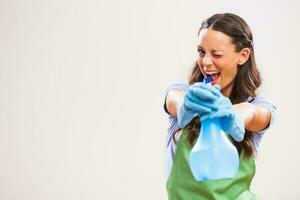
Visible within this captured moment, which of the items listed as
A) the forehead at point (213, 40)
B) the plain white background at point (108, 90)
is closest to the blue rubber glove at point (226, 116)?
the forehead at point (213, 40)

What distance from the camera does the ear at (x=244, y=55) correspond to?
150cm

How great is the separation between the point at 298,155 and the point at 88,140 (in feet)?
3.53

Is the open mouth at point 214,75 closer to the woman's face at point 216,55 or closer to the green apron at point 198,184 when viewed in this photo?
the woman's face at point 216,55

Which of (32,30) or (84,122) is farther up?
(32,30)

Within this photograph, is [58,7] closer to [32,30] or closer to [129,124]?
[32,30]

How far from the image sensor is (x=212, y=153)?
1182 mm

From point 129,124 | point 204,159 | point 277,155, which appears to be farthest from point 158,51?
point 204,159

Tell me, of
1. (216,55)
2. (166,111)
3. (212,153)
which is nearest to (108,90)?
(166,111)

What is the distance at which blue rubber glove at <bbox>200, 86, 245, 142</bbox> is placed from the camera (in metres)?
1.11

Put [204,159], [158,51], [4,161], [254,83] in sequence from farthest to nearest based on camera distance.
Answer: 1. [4,161]
2. [158,51]
3. [254,83]
4. [204,159]

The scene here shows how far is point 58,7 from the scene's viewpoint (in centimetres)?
326

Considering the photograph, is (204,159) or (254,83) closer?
(204,159)

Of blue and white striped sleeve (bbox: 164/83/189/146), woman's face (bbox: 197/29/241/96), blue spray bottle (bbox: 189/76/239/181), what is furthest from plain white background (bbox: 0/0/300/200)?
blue spray bottle (bbox: 189/76/239/181)

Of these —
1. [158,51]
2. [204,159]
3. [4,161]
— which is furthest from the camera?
[4,161]
